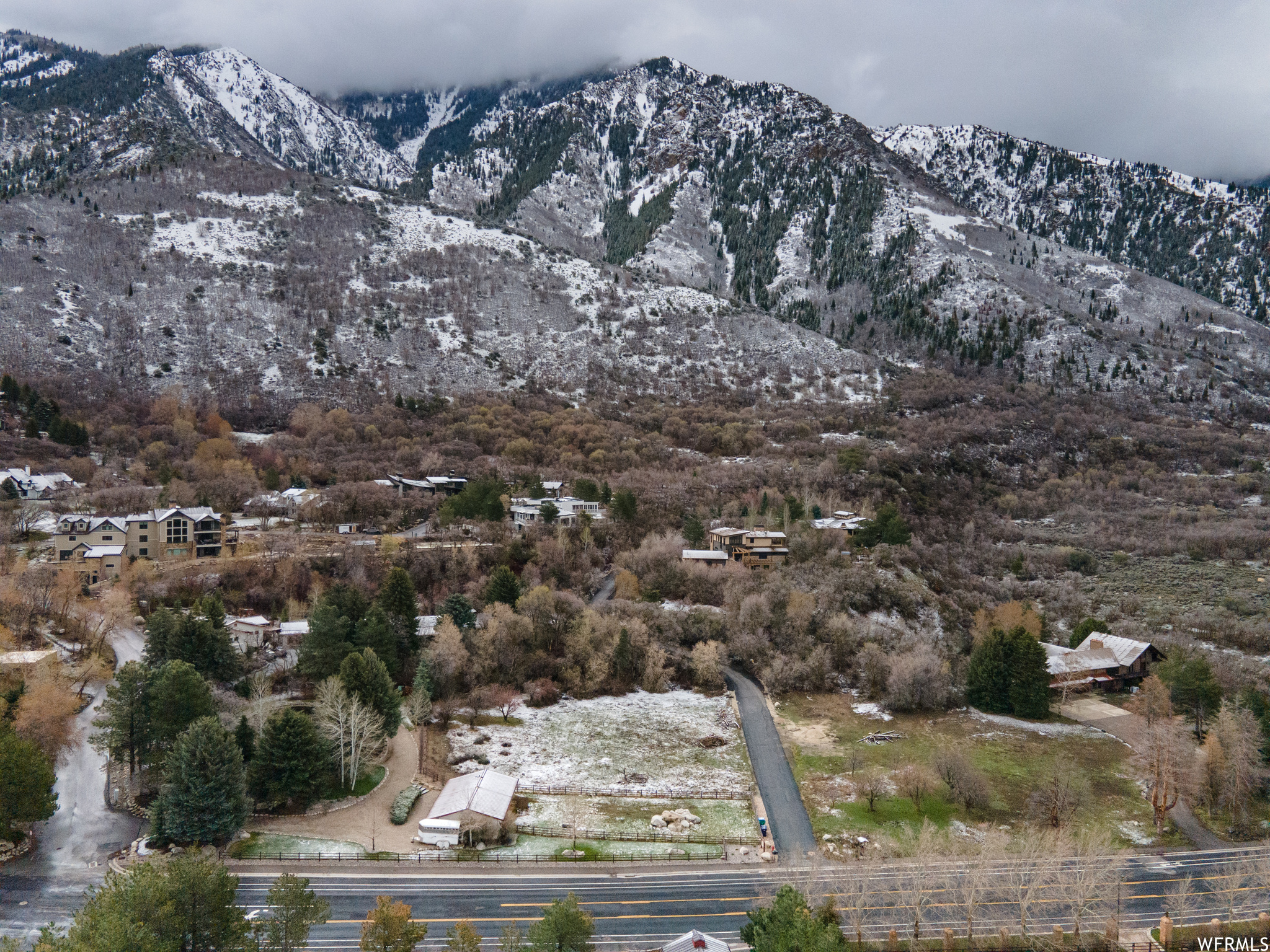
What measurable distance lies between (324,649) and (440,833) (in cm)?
1776

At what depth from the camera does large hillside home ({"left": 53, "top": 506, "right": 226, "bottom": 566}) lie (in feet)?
187

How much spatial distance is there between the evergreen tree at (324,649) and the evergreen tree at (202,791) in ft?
45.0

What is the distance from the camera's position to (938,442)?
11719 centimetres

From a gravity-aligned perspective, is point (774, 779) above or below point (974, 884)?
below

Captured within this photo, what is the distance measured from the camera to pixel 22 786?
29.6 meters

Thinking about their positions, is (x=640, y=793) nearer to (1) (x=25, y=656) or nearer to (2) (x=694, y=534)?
(1) (x=25, y=656)

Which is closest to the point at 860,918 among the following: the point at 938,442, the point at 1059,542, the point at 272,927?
the point at 272,927

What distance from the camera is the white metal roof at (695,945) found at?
2383cm

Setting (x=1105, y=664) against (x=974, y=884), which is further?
(x=1105, y=664)

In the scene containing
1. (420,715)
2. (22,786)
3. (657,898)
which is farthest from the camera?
(420,715)

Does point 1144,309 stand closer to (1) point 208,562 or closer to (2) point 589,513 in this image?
(2) point 589,513

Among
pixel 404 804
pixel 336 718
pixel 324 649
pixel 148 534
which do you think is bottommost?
pixel 404 804

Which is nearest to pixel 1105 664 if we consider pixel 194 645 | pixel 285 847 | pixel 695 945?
pixel 695 945

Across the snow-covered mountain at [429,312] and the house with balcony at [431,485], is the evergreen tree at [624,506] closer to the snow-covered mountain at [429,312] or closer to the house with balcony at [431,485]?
the house with balcony at [431,485]
